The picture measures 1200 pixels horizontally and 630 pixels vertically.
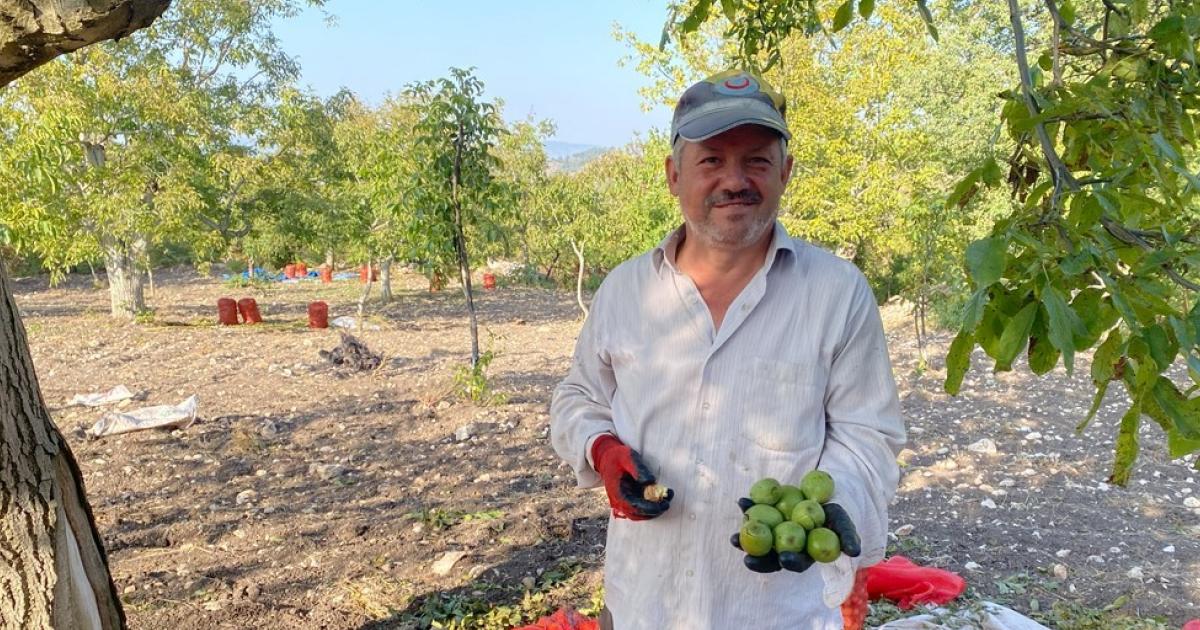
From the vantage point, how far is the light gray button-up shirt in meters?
1.73

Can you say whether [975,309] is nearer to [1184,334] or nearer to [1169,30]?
[1184,334]

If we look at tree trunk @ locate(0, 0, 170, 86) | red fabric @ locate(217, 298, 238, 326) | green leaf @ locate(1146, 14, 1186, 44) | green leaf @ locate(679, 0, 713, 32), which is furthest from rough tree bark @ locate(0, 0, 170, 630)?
red fabric @ locate(217, 298, 238, 326)

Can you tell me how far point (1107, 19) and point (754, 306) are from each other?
4.45ft

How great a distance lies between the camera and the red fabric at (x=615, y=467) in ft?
5.55

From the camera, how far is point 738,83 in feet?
6.08

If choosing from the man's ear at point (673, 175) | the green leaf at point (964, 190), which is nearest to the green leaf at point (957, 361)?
the green leaf at point (964, 190)

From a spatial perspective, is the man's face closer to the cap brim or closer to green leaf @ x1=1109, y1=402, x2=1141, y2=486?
the cap brim

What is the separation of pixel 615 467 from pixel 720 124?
781 millimetres

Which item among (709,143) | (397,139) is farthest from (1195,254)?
(397,139)

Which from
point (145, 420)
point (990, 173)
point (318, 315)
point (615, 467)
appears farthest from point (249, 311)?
point (990, 173)

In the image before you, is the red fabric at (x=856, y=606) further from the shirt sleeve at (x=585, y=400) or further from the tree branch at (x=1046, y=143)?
the tree branch at (x=1046, y=143)

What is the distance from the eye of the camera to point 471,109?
7.80 meters

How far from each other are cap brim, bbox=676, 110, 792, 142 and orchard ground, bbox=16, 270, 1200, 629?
2546 mm

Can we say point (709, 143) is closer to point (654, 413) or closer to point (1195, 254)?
point (654, 413)
